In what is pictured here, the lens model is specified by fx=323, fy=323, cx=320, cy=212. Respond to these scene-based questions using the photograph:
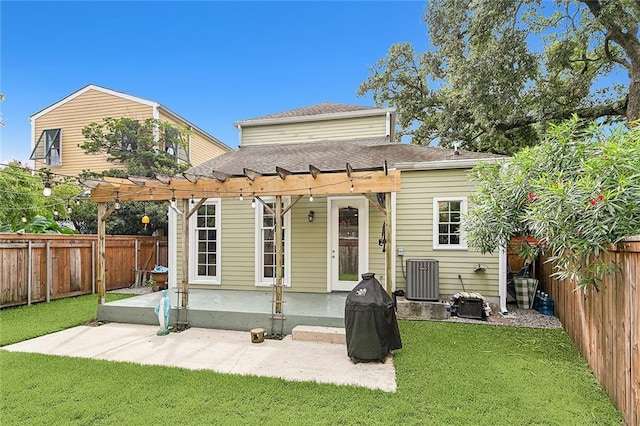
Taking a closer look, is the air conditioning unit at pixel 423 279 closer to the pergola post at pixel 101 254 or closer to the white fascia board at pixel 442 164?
the white fascia board at pixel 442 164

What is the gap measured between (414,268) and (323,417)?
4331 mm

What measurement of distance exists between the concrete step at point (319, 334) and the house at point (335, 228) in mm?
1893

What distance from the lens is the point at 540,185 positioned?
3.49 metres

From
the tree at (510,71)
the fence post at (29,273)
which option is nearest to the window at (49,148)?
the fence post at (29,273)

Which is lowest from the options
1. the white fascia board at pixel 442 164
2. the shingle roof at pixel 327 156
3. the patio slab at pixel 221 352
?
the patio slab at pixel 221 352

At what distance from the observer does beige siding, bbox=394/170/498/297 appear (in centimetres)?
702

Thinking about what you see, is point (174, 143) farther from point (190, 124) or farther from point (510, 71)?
point (510, 71)

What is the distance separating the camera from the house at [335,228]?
7000 millimetres

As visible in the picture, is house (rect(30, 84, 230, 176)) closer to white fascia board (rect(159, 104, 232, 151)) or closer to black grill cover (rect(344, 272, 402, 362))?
white fascia board (rect(159, 104, 232, 151))

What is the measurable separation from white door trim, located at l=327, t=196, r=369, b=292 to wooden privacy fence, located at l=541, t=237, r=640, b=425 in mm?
4132

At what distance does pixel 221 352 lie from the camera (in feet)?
15.6

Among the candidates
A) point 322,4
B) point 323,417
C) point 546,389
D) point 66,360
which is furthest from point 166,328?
point 322,4

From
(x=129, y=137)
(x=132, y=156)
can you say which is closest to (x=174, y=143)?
(x=129, y=137)

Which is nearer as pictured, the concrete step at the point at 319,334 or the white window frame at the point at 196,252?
the concrete step at the point at 319,334
